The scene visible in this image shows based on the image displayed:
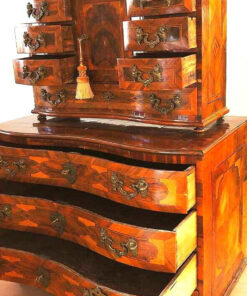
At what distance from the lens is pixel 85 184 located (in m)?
1.55

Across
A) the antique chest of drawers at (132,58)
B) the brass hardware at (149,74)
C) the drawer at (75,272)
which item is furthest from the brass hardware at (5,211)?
the brass hardware at (149,74)

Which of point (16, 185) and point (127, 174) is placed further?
point (16, 185)

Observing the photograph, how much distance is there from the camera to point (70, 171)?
5.16 ft

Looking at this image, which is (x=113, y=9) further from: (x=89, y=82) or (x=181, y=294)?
(x=181, y=294)

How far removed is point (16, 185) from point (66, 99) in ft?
1.59

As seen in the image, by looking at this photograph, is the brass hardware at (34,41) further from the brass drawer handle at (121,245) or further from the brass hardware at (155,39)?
the brass drawer handle at (121,245)

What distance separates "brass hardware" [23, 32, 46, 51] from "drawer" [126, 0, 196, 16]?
1.29 ft

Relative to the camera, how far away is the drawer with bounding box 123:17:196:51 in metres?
1.36

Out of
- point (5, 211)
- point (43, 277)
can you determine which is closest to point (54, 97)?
point (5, 211)

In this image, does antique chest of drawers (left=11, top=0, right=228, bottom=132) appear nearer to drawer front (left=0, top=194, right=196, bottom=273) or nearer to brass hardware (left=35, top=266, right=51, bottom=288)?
drawer front (left=0, top=194, right=196, bottom=273)

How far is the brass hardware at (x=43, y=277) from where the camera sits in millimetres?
1614

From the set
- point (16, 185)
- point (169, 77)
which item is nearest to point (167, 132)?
point (169, 77)

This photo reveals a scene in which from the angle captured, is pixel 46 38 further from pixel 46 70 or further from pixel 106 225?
pixel 106 225

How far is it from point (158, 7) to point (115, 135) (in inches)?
18.3
